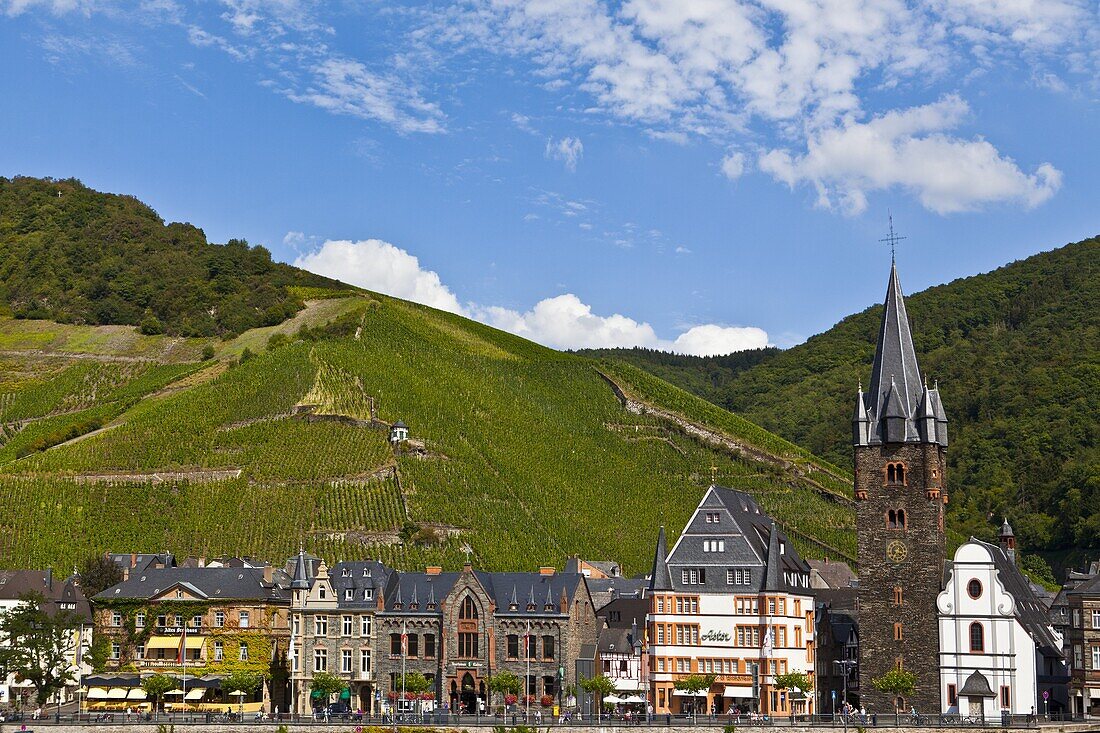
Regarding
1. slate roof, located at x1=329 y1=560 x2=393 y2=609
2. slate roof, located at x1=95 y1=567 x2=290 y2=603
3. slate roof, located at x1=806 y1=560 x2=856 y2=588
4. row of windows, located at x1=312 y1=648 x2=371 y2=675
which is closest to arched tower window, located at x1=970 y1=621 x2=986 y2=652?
slate roof, located at x1=329 y1=560 x2=393 y2=609

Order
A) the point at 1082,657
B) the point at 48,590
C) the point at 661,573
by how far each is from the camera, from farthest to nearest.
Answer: the point at 48,590 < the point at 661,573 < the point at 1082,657

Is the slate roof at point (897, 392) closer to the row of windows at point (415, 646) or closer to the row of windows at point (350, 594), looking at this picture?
the row of windows at point (415, 646)

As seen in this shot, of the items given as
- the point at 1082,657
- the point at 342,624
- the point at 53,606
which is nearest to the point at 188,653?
the point at 342,624

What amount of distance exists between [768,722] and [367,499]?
71265mm

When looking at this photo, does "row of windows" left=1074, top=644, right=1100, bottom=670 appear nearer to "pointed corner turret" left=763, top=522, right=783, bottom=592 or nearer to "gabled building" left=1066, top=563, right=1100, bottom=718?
"gabled building" left=1066, top=563, right=1100, bottom=718

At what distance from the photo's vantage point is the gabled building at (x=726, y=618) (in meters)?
92.2

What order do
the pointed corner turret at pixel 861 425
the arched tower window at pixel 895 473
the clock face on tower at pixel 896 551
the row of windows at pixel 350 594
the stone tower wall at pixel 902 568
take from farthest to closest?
the row of windows at pixel 350 594
the pointed corner turret at pixel 861 425
the arched tower window at pixel 895 473
the clock face on tower at pixel 896 551
the stone tower wall at pixel 902 568

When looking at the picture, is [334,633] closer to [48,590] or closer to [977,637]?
[48,590]

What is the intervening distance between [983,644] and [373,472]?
76454mm

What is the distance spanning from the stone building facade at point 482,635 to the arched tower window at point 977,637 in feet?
78.4

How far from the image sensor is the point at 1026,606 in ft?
314

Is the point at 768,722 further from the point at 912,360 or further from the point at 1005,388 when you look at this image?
the point at 1005,388

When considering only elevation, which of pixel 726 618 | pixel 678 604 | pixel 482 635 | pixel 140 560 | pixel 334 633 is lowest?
pixel 482 635

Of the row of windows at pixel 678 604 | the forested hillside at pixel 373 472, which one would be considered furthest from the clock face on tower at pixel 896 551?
the forested hillside at pixel 373 472
